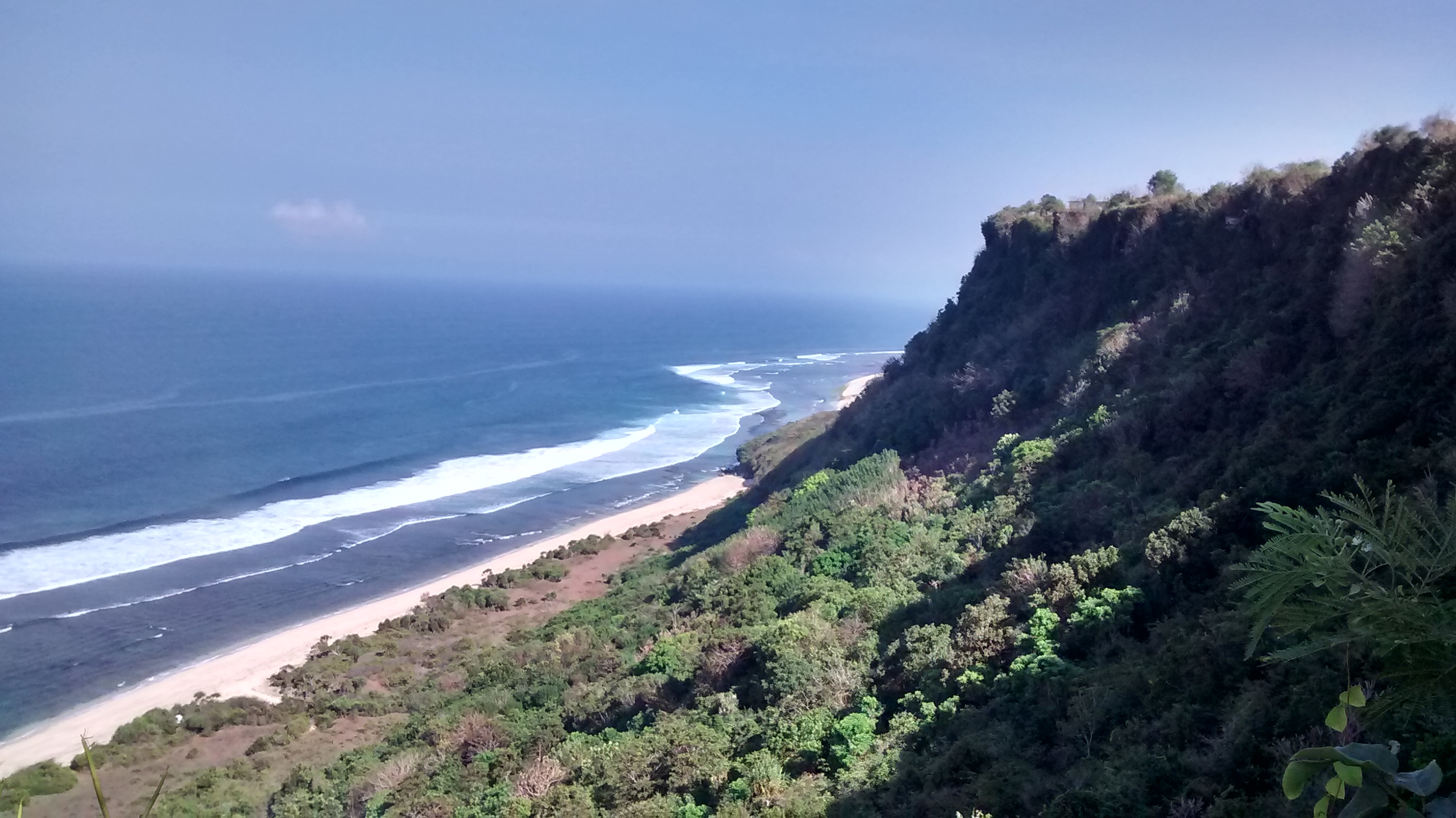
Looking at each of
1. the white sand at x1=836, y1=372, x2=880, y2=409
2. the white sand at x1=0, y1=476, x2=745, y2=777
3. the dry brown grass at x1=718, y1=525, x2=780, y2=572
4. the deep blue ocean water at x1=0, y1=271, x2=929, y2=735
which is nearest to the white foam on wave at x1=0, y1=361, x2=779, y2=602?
the deep blue ocean water at x1=0, y1=271, x2=929, y2=735

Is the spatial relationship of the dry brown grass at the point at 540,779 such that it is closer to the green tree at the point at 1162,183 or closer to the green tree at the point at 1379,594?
the green tree at the point at 1379,594

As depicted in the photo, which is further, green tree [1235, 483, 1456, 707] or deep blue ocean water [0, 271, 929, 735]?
deep blue ocean water [0, 271, 929, 735]

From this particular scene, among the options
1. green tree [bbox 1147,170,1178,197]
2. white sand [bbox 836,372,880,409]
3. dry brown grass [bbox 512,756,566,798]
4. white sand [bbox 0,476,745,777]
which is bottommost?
white sand [bbox 0,476,745,777]

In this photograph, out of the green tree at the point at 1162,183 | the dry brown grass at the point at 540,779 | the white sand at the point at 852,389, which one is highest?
the green tree at the point at 1162,183

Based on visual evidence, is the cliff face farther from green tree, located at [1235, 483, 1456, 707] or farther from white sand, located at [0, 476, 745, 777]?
white sand, located at [0, 476, 745, 777]

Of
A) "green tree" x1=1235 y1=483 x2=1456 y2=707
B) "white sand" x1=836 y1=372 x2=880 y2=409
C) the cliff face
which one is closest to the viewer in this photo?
"green tree" x1=1235 y1=483 x2=1456 y2=707

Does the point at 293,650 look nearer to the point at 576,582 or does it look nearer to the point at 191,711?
the point at 191,711

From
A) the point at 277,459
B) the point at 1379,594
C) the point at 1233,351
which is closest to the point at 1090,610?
the point at 1233,351

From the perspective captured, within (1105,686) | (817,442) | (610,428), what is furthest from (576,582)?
(610,428)

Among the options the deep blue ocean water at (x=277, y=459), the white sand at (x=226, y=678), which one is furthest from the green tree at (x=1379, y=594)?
the deep blue ocean water at (x=277, y=459)
